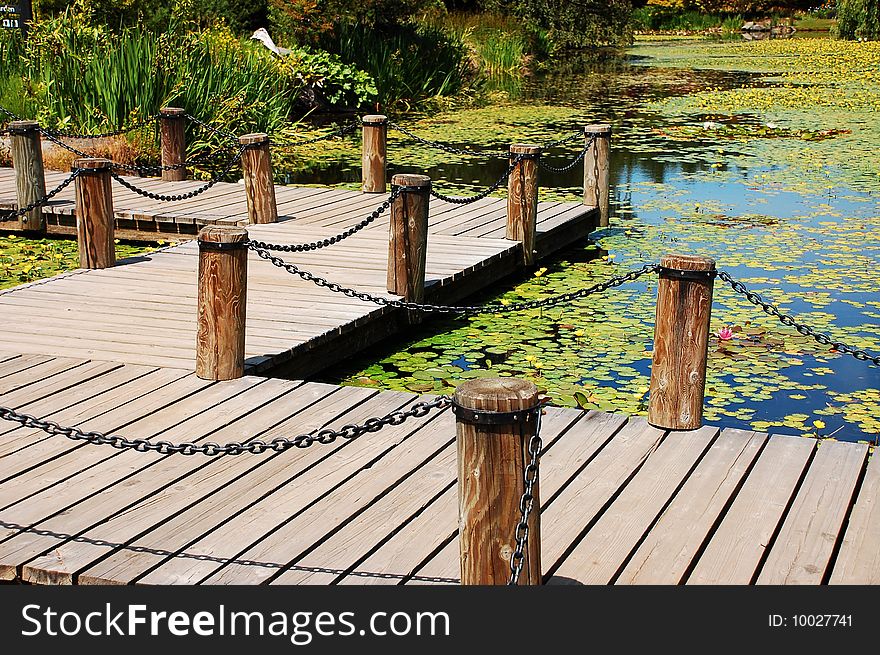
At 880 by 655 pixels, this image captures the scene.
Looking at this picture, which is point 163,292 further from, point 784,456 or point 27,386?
point 784,456

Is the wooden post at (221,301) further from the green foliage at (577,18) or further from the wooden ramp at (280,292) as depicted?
the green foliage at (577,18)

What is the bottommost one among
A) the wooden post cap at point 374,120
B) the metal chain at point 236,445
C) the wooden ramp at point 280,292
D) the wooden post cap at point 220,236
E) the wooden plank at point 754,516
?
the wooden plank at point 754,516

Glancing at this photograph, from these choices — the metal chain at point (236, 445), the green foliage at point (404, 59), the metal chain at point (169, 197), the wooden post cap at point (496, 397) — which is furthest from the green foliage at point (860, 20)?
the wooden post cap at point (496, 397)

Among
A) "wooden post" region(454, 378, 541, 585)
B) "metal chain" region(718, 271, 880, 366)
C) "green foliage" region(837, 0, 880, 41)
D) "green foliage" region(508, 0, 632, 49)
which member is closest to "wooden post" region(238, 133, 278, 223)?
"metal chain" region(718, 271, 880, 366)

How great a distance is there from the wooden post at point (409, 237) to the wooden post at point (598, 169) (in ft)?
11.2

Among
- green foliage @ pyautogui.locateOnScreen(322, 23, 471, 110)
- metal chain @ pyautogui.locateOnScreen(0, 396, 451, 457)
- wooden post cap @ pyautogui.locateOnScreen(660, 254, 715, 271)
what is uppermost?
green foliage @ pyautogui.locateOnScreen(322, 23, 471, 110)

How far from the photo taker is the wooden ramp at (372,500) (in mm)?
3746

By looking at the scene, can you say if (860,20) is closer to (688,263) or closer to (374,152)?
(374,152)

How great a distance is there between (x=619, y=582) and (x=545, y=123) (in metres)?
14.5

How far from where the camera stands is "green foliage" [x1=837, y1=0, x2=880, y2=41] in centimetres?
4344

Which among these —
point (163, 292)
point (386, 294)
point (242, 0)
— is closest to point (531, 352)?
point (386, 294)

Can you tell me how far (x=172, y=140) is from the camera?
1096cm

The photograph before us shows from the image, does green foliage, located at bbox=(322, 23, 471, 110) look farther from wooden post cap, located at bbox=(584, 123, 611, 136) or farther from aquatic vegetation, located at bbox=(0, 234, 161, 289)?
aquatic vegetation, located at bbox=(0, 234, 161, 289)

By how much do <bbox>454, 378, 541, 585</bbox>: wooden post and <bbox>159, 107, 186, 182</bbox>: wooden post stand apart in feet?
27.5
